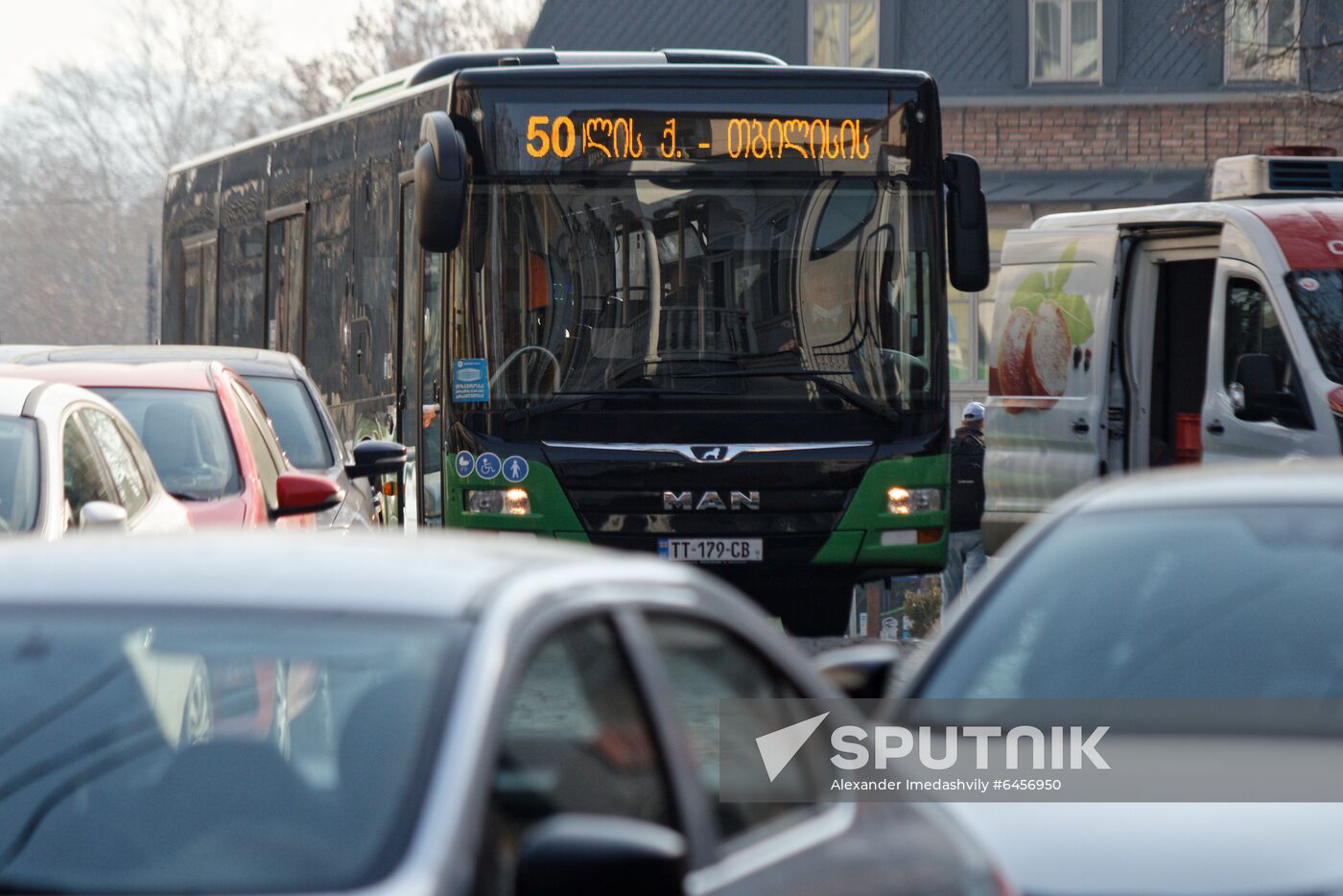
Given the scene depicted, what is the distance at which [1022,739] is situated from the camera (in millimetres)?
4926

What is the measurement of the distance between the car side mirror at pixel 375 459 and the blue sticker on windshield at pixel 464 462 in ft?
3.19

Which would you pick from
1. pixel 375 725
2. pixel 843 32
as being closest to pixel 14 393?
pixel 375 725

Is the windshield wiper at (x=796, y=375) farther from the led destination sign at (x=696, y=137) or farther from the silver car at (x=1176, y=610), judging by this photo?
the silver car at (x=1176, y=610)

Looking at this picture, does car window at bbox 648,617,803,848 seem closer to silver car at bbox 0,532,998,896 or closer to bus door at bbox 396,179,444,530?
silver car at bbox 0,532,998,896

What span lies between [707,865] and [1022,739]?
1789 mm

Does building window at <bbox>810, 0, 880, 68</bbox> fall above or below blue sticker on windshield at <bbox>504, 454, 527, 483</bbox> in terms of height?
above

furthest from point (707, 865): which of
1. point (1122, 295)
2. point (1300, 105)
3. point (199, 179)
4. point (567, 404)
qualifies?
point (1300, 105)

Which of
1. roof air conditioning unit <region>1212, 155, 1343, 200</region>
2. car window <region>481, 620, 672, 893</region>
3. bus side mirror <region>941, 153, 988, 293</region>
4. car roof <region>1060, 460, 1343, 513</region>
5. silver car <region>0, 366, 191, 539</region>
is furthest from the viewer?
roof air conditioning unit <region>1212, 155, 1343, 200</region>

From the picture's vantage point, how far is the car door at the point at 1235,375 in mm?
12398

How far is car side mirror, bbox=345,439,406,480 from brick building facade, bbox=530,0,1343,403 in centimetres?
2442

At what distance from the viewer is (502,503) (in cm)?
1191

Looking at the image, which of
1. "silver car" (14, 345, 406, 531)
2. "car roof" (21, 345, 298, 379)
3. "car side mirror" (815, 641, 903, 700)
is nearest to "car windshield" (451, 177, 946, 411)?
"silver car" (14, 345, 406, 531)

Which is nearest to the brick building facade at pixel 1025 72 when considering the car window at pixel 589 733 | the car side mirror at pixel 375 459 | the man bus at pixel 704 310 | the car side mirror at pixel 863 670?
the man bus at pixel 704 310

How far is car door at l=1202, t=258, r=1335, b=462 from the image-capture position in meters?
12.4
